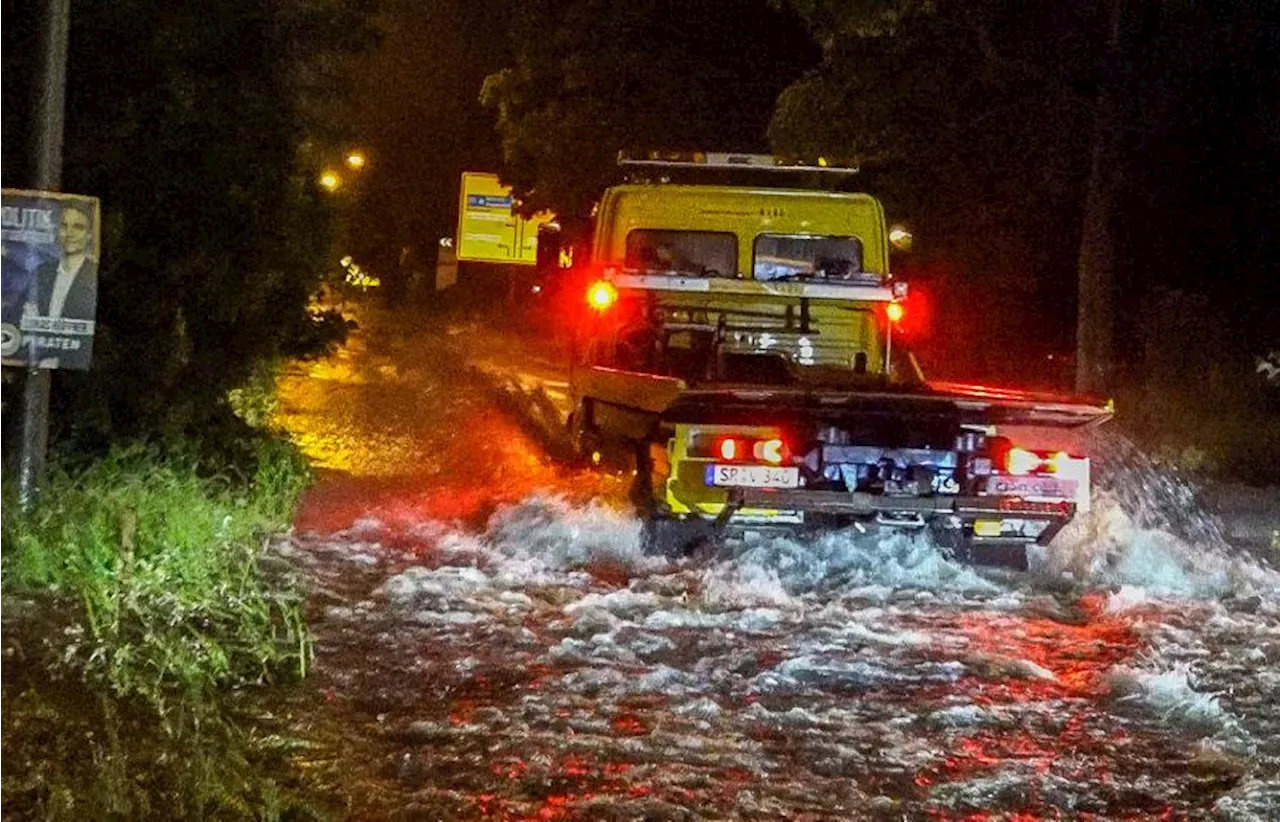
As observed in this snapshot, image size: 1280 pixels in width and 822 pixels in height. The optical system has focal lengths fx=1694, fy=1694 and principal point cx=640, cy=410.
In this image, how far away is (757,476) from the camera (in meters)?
9.45

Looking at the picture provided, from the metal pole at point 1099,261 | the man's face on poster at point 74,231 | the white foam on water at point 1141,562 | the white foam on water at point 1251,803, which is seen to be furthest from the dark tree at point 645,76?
the white foam on water at point 1251,803

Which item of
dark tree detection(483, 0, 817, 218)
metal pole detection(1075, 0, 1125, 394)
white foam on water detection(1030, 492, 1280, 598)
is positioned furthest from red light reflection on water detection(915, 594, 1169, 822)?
dark tree detection(483, 0, 817, 218)

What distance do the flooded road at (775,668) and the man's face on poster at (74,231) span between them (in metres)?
2.25

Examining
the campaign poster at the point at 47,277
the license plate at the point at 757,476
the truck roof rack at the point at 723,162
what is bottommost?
the license plate at the point at 757,476

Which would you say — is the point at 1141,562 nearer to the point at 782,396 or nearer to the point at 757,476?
the point at 757,476

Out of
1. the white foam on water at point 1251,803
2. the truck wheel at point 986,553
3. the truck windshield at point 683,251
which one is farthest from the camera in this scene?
the truck windshield at point 683,251

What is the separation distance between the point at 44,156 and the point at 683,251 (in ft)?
16.4

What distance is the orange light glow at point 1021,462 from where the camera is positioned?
378 inches

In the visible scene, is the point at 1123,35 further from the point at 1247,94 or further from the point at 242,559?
the point at 242,559

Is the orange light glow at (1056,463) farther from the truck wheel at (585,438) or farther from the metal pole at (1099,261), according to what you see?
the metal pole at (1099,261)

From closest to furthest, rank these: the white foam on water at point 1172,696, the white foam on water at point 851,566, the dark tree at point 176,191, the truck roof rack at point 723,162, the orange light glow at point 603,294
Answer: the white foam on water at point 1172,696, the white foam on water at point 851,566, the dark tree at point 176,191, the orange light glow at point 603,294, the truck roof rack at point 723,162

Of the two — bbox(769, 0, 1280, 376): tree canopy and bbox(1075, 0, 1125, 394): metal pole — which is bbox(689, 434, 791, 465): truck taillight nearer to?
bbox(769, 0, 1280, 376): tree canopy

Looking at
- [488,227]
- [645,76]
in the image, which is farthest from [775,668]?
[488,227]

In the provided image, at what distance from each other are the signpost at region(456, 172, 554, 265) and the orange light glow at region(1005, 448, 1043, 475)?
1286 inches
